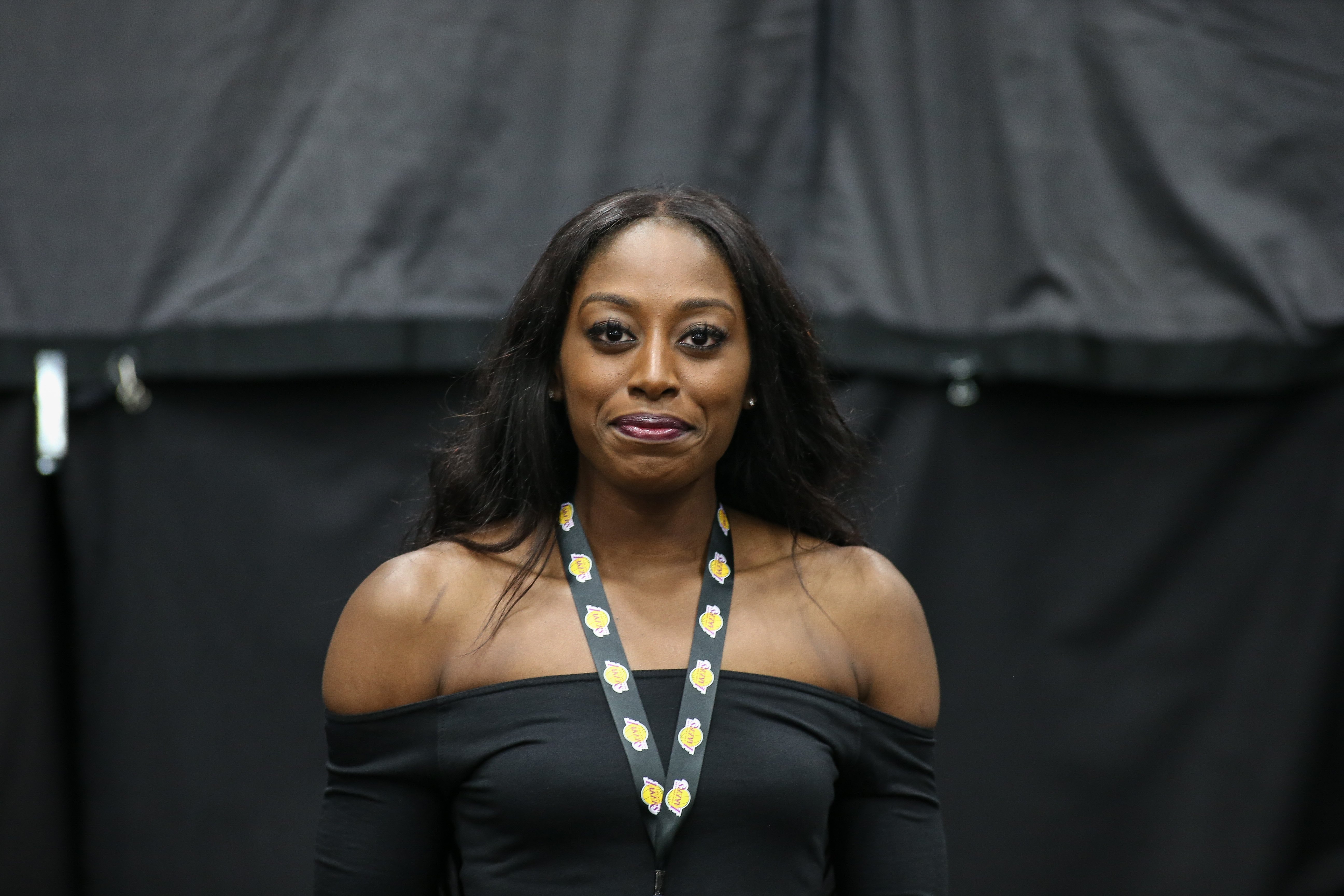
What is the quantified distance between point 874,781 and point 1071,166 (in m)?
1.75

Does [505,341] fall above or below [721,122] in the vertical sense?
below

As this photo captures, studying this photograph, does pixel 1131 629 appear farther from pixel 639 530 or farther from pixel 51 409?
pixel 51 409

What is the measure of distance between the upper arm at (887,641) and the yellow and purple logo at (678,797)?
33 cm

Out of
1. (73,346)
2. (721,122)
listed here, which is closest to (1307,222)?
(721,122)

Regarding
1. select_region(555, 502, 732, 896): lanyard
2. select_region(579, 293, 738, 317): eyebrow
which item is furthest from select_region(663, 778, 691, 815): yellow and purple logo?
select_region(579, 293, 738, 317): eyebrow

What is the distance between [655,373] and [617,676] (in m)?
0.40

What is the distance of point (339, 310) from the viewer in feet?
9.91

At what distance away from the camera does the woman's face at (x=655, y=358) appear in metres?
1.84

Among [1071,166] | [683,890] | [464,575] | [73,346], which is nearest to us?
[683,890]

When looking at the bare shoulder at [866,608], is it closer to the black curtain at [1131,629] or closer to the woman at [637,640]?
the woman at [637,640]

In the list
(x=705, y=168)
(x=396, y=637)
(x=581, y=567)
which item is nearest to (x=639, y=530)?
(x=581, y=567)

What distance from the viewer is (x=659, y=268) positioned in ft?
6.13

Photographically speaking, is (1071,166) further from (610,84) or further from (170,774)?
(170,774)

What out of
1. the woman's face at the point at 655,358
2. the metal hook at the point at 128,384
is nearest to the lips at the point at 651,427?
the woman's face at the point at 655,358
